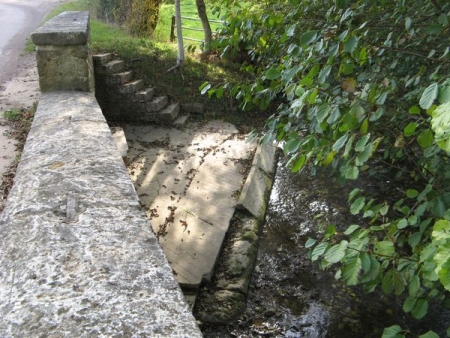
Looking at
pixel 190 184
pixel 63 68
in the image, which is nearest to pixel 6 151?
pixel 63 68

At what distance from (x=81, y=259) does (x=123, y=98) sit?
6.38 m

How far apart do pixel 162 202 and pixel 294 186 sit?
7.14 feet

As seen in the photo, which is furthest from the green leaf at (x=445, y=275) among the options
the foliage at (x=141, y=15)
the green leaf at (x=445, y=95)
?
the foliage at (x=141, y=15)

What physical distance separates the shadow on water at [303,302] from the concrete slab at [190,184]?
541 mm

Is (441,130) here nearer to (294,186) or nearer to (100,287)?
(100,287)

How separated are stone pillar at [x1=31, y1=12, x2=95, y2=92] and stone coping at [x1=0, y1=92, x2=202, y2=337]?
2116mm

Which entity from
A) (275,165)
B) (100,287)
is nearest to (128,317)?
(100,287)

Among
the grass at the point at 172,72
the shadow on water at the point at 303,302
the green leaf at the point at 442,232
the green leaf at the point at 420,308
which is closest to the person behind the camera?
the green leaf at the point at 442,232

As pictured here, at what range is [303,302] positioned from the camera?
14.3 ft

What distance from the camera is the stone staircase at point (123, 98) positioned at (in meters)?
7.80

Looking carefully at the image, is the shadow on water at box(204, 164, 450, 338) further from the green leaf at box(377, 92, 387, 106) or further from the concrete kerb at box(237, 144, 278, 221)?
Result: the green leaf at box(377, 92, 387, 106)

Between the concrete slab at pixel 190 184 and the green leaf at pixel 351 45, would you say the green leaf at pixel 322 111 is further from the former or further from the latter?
the concrete slab at pixel 190 184

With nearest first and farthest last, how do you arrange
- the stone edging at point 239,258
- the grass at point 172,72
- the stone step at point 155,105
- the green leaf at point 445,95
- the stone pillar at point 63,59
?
the green leaf at point 445,95 < the stone edging at point 239,258 < the stone pillar at point 63,59 < the stone step at point 155,105 < the grass at point 172,72

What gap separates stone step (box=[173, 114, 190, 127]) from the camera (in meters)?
8.17
